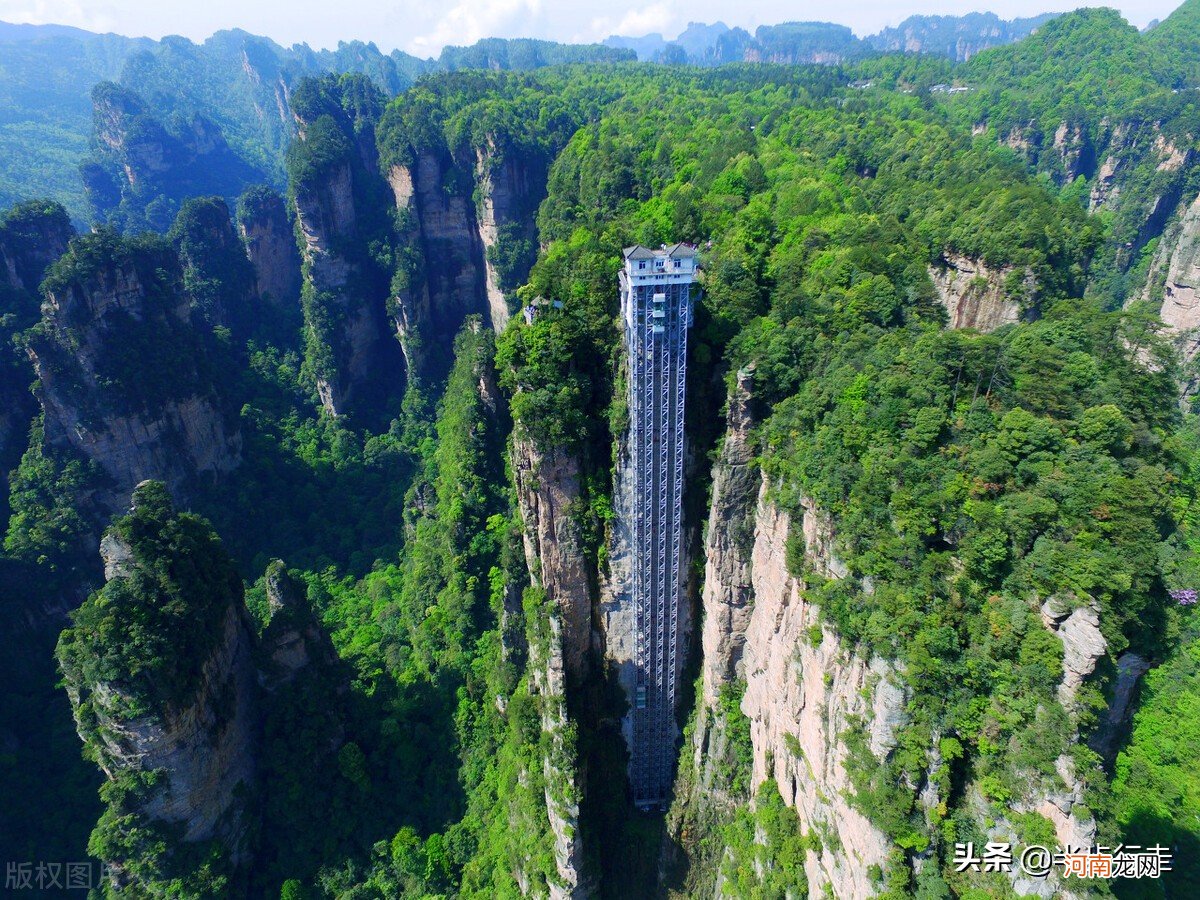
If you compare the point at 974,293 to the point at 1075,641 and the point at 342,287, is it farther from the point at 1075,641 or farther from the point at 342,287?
the point at 342,287

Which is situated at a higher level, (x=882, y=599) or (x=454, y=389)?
(x=882, y=599)

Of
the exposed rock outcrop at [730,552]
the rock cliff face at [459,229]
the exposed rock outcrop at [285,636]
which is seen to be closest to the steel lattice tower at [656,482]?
the exposed rock outcrop at [730,552]

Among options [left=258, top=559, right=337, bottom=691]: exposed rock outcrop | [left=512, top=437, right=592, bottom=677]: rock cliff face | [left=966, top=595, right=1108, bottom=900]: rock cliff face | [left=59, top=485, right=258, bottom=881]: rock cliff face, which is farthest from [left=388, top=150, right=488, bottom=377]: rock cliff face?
[left=966, top=595, right=1108, bottom=900]: rock cliff face

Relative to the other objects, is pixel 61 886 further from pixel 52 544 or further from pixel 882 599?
pixel 882 599

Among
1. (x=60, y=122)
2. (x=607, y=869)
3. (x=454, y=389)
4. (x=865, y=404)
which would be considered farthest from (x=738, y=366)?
(x=60, y=122)

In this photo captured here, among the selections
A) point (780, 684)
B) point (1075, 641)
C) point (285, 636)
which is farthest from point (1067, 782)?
point (285, 636)

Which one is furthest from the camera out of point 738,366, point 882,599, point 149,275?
point 149,275

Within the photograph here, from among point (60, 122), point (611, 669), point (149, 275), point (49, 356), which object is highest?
point (60, 122)
